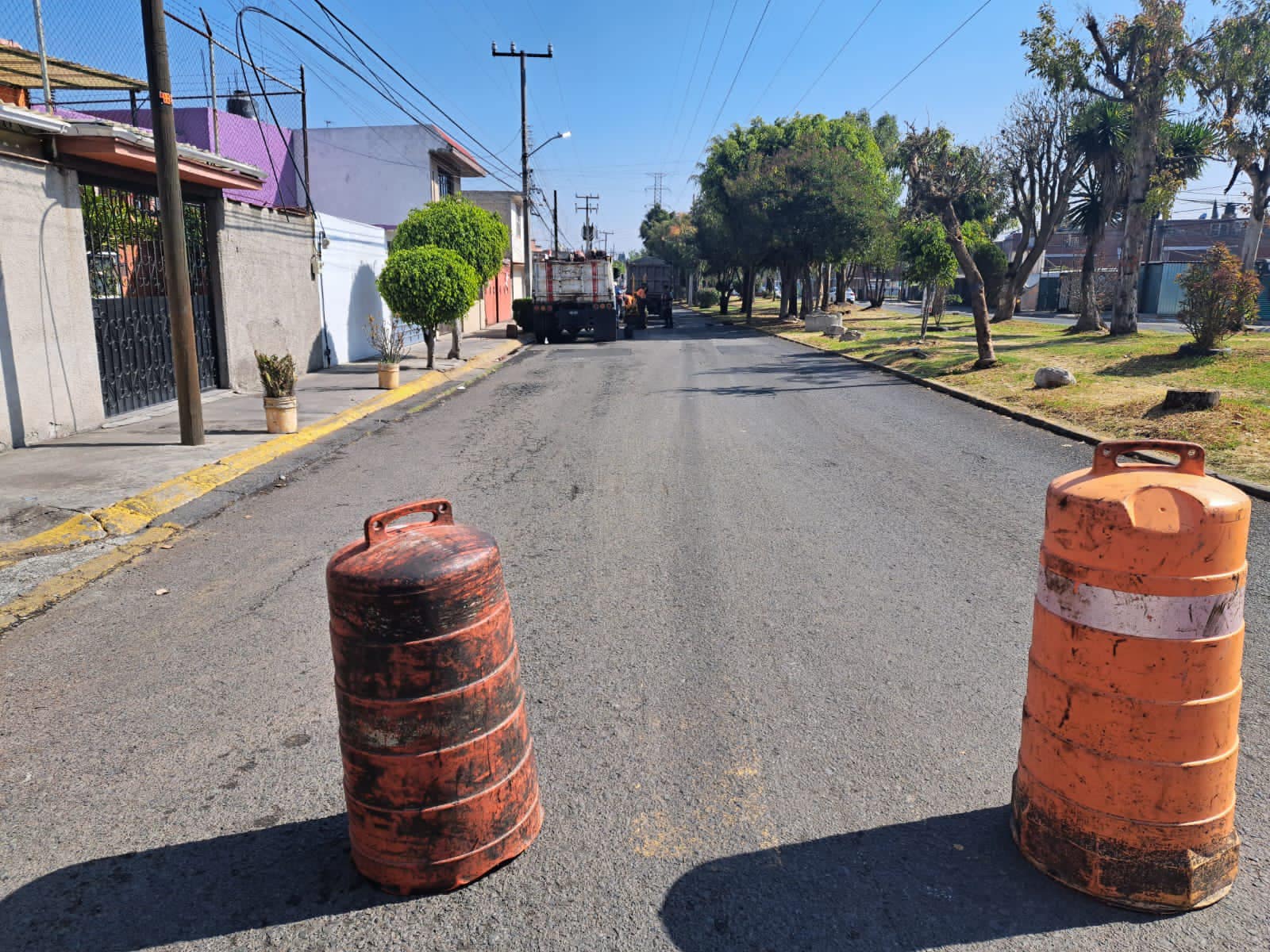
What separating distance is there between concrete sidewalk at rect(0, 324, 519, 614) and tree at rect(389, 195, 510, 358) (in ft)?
28.2

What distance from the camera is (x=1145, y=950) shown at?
2510 millimetres

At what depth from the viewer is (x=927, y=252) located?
83.5 ft

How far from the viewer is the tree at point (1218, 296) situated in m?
14.5

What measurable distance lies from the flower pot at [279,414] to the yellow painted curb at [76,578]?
12.8 ft

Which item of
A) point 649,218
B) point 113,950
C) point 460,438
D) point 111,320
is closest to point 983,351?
point 460,438

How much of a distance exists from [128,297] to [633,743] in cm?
1095

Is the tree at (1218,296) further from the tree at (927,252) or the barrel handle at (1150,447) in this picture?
the barrel handle at (1150,447)

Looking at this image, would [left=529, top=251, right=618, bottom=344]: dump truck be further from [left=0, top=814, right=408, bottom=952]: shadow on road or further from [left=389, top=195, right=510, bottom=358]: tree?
[left=0, top=814, right=408, bottom=952]: shadow on road

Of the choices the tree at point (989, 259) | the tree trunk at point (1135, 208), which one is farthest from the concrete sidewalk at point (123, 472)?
the tree at point (989, 259)

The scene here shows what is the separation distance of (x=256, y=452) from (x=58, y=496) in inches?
94.6

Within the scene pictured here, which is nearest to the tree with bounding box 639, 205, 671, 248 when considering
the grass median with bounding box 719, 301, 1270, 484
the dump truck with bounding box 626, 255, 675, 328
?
the dump truck with bounding box 626, 255, 675, 328

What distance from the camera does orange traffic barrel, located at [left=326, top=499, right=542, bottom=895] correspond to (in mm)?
2648

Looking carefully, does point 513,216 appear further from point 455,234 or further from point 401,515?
point 401,515

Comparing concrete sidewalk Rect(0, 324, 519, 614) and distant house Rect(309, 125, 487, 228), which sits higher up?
distant house Rect(309, 125, 487, 228)
